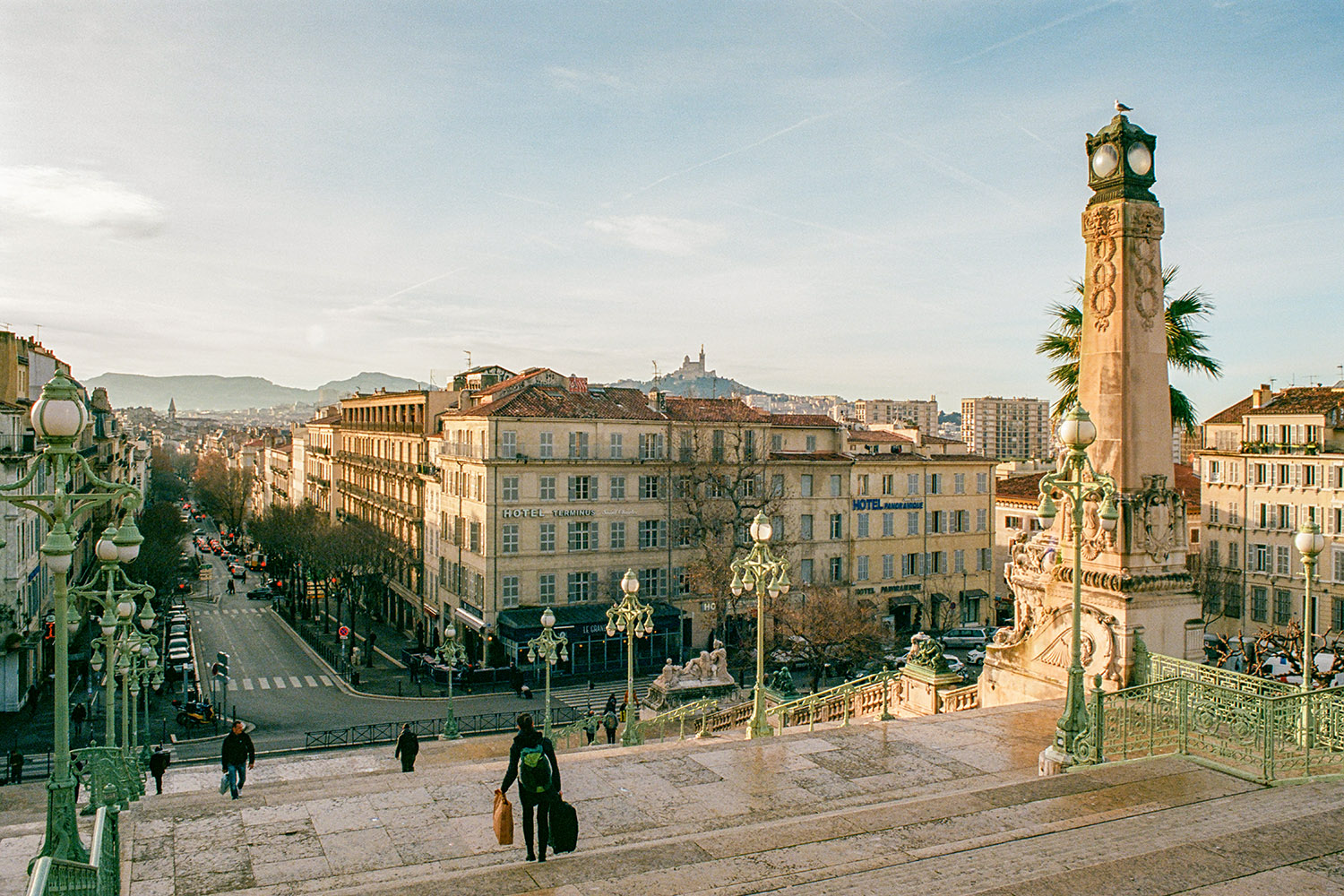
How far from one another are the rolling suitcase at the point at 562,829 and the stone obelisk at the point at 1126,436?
9.61m

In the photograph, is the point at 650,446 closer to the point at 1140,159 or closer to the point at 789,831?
the point at 1140,159

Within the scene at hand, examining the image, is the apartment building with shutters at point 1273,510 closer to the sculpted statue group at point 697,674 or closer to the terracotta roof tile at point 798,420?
the terracotta roof tile at point 798,420

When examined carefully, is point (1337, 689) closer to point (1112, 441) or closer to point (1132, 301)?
point (1112, 441)

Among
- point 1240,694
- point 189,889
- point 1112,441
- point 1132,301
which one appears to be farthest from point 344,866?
point 1132,301

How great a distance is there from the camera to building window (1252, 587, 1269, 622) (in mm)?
48156

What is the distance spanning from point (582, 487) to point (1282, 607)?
34979 millimetres

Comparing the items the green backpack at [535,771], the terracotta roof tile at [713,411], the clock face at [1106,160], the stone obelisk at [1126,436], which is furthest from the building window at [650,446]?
the green backpack at [535,771]

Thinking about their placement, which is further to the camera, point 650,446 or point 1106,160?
point 650,446

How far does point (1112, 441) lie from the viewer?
15.9 metres

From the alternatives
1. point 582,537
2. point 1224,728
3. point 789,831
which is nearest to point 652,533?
point 582,537

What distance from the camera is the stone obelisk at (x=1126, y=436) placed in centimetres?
1543

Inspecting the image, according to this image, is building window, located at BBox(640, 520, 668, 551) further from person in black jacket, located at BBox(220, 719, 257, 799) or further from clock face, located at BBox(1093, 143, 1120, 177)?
clock face, located at BBox(1093, 143, 1120, 177)

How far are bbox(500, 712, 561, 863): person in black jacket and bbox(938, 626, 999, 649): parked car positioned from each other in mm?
43281

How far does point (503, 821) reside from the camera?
9.66 metres
